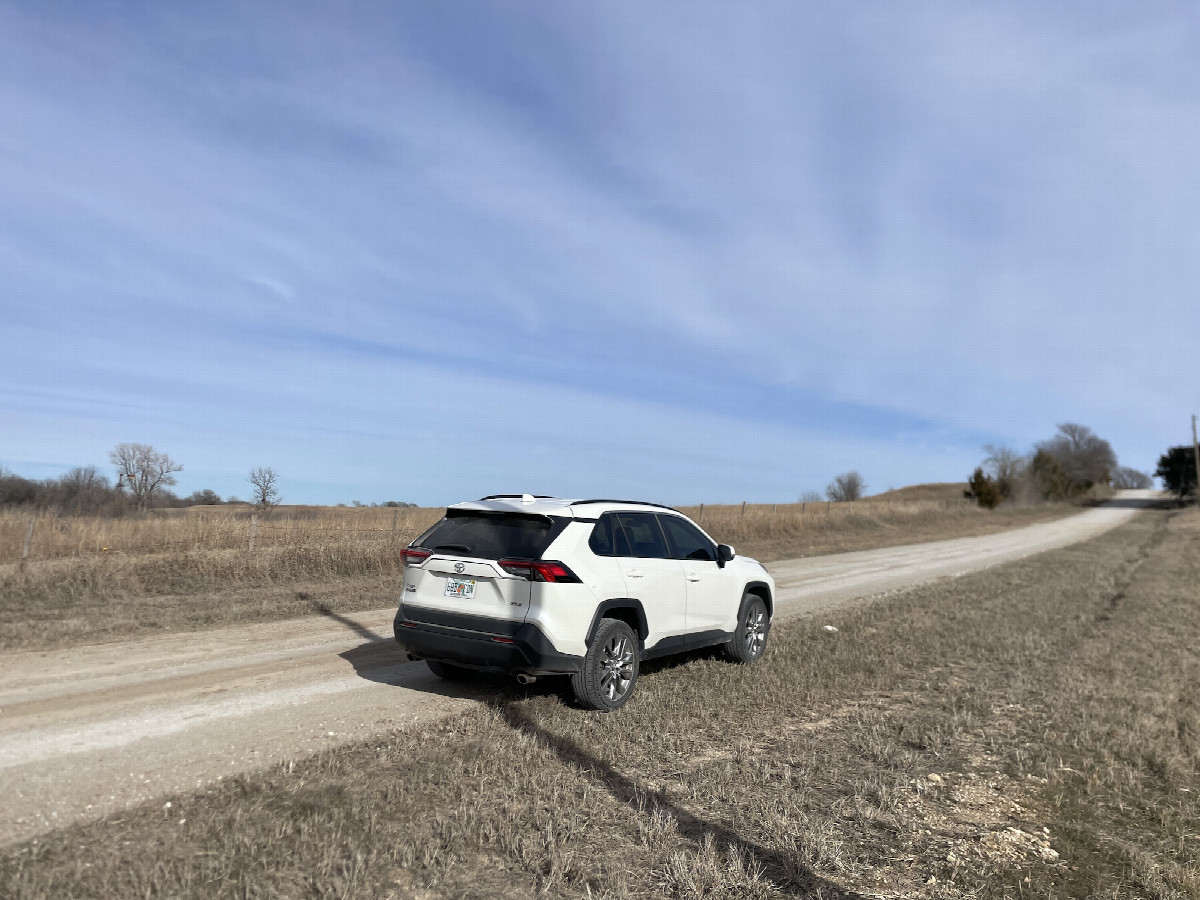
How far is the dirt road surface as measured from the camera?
14.8 ft

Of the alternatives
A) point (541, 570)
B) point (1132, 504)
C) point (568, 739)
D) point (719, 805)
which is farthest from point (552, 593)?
point (1132, 504)

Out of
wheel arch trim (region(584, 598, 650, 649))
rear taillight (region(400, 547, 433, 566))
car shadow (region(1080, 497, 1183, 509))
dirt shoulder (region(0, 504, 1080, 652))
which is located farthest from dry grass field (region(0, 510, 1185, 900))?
car shadow (region(1080, 497, 1183, 509))

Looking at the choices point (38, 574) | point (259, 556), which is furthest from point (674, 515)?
point (38, 574)

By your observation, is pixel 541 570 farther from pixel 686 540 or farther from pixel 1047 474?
pixel 1047 474

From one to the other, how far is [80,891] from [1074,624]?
12554 millimetres

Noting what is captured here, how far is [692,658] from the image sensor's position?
28.5ft

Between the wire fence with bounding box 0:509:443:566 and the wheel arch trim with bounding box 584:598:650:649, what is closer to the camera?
the wheel arch trim with bounding box 584:598:650:649

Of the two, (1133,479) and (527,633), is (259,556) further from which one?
(1133,479)

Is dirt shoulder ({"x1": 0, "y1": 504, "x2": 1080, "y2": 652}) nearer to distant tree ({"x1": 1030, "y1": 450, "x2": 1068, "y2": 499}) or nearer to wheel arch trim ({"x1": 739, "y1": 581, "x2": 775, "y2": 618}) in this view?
wheel arch trim ({"x1": 739, "y1": 581, "x2": 775, "y2": 618})

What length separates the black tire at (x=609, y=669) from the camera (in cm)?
610

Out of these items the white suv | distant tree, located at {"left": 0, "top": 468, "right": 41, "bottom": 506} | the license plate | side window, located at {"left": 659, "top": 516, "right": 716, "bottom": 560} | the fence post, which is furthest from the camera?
distant tree, located at {"left": 0, "top": 468, "right": 41, "bottom": 506}

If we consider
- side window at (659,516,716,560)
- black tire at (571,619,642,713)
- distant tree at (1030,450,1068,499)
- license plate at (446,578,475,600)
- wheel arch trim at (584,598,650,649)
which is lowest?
black tire at (571,619,642,713)

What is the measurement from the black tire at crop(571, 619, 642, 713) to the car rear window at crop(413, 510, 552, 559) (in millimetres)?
913

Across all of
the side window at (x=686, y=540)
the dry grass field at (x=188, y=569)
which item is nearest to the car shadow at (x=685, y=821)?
the side window at (x=686, y=540)
